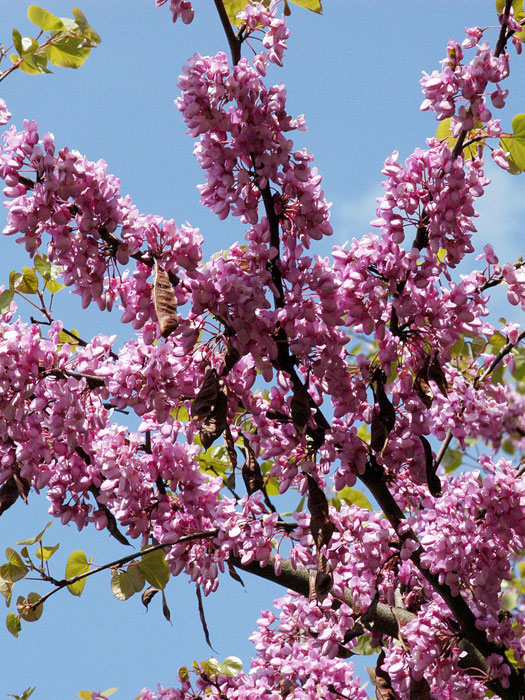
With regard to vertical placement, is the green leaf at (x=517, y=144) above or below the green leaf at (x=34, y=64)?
below

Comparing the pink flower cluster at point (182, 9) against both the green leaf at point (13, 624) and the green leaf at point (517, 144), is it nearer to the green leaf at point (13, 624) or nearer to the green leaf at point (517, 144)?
the green leaf at point (517, 144)

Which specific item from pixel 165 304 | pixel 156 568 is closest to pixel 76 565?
pixel 156 568

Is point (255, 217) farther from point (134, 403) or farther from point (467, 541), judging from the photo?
point (467, 541)

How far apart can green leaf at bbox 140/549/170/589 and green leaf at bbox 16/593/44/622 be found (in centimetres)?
44

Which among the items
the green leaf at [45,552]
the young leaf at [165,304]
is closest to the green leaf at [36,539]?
the green leaf at [45,552]

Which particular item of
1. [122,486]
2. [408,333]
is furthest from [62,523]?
[408,333]

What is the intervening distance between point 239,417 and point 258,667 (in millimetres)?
1253

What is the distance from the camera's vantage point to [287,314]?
2.27 metres

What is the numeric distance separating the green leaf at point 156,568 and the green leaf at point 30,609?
44cm

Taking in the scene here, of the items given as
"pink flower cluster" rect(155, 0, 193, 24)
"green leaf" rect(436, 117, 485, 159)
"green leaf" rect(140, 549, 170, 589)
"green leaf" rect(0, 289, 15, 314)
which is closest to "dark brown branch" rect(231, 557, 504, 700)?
"green leaf" rect(140, 549, 170, 589)

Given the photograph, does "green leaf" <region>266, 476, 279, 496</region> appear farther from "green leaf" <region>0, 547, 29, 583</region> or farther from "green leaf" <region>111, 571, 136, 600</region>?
"green leaf" <region>0, 547, 29, 583</region>

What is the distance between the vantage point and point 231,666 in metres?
3.51

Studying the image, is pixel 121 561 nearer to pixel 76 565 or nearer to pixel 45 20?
pixel 76 565

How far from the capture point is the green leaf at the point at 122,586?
2.83 m
